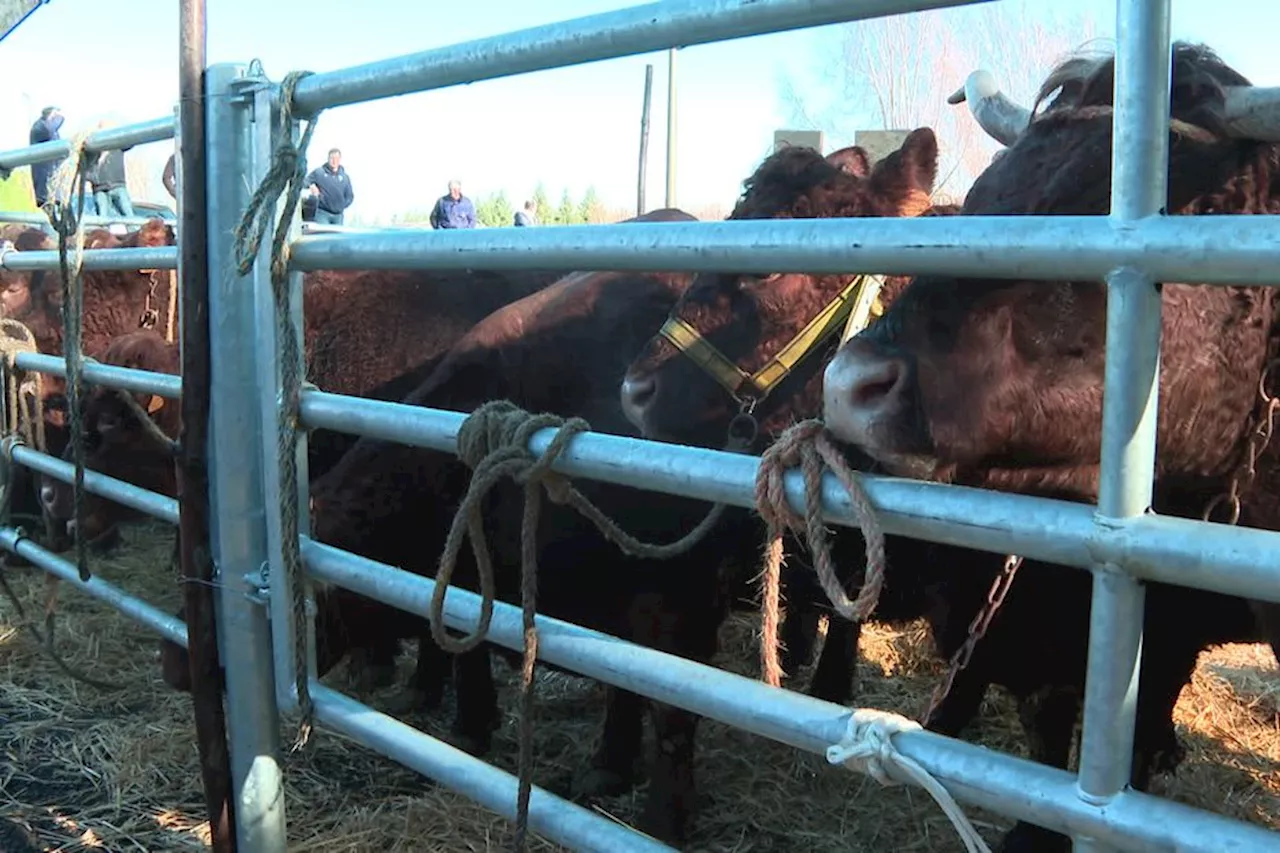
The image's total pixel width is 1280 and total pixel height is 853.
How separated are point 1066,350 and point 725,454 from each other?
2.49 feet

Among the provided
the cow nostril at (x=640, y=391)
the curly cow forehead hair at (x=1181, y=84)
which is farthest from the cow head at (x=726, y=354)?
the curly cow forehead hair at (x=1181, y=84)

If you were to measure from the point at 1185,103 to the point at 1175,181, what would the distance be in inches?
6.4

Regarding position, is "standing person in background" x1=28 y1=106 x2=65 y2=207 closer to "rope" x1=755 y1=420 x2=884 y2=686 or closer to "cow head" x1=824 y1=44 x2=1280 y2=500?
"cow head" x1=824 y1=44 x2=1280 y2=500

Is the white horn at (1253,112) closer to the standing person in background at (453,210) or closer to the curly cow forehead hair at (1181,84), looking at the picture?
the curly cow forehead hair at (1181,84)

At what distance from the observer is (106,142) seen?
306 cm

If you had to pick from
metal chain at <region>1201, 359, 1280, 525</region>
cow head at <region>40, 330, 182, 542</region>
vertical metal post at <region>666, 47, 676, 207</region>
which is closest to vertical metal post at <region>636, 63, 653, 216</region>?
vertical metal post at <region>666, 47, 676, 207</region>

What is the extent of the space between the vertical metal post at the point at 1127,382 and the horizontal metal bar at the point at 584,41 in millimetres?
230

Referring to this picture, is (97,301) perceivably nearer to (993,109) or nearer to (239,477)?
(239,477)

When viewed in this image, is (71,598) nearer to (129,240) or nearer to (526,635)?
(129,240)

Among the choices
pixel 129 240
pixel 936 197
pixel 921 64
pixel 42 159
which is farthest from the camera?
pixel 921 64

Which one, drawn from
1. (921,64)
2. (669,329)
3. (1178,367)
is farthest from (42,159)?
(921,64)

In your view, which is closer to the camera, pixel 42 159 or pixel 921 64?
pixel 42 159

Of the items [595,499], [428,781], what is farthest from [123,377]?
[428,781]

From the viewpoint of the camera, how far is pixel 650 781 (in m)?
3.52
